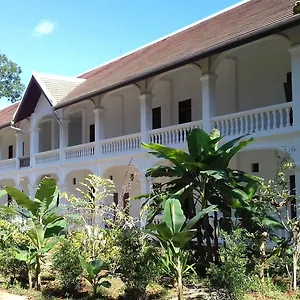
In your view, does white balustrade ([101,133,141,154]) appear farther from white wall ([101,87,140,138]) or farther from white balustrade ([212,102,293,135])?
white balustrade ([212,102,293,135])

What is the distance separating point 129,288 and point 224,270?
180 cm

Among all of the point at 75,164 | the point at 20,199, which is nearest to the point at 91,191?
the point at 20,199

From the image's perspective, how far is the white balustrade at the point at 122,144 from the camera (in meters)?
16.6

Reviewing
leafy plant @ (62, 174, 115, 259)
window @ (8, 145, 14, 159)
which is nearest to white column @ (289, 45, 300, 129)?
leafy plant @ (62, 174, 115, 259)

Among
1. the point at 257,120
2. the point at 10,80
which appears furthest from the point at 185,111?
the point at 10,80

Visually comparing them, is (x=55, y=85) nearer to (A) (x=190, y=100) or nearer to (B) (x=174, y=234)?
(A) (x=190, y=100)

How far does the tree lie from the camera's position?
43.5 meters

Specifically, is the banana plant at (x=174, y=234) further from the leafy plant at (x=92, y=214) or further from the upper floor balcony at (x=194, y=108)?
the upper floor balcony at (x=194, y=108)

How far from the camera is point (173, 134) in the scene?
592 inches

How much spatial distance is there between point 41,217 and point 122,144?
8.13 metres

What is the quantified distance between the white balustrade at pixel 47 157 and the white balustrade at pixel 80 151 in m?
0.98

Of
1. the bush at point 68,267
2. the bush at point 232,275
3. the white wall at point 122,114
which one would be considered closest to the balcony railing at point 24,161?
the white wall at point 122,114

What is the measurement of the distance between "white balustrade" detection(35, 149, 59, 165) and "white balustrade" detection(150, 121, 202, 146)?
23.9 feet

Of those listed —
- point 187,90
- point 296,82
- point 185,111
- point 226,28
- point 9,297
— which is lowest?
point 9,297
